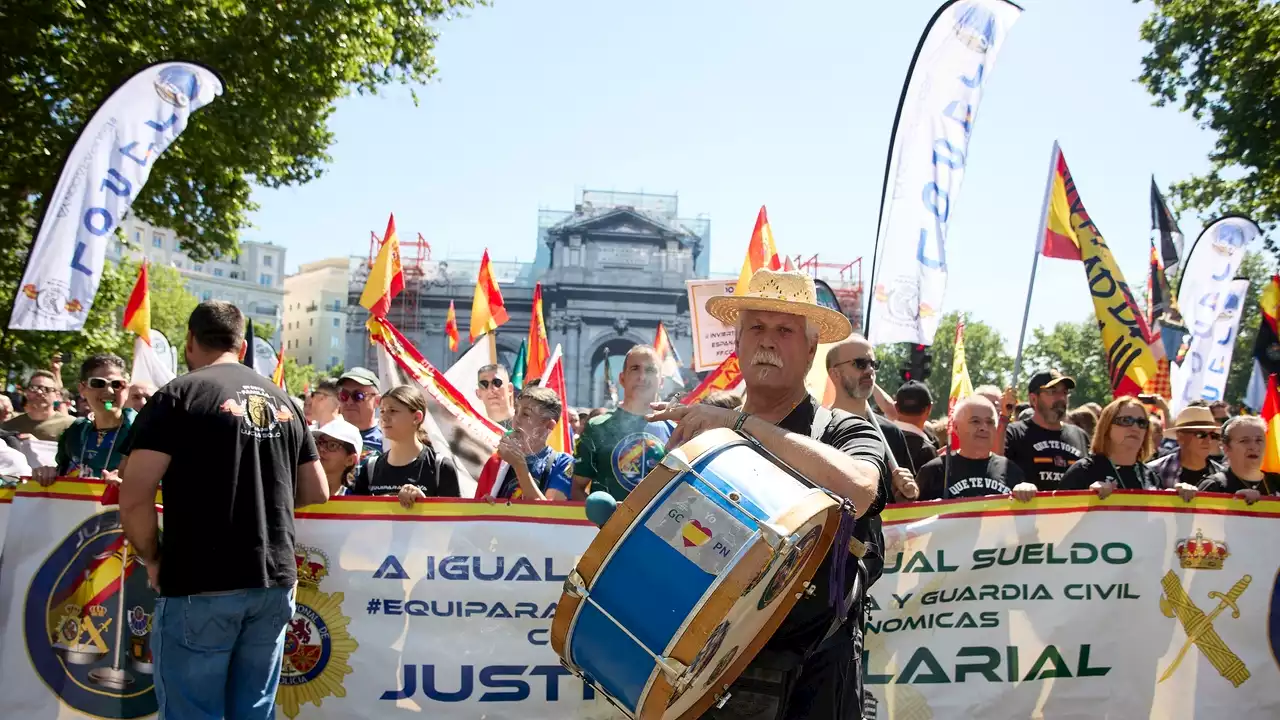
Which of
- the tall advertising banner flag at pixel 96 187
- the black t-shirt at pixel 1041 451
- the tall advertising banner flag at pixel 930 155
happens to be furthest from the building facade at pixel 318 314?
the black t-shirt at pixel 1041 451

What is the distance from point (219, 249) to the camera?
1839cm

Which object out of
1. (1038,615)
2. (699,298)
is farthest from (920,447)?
(699,298)

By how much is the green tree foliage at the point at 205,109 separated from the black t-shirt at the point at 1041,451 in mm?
12529

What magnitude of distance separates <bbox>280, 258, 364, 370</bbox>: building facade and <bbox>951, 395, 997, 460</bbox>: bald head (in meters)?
130

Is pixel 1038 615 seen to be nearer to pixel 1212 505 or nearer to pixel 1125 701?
pixel 1125 701

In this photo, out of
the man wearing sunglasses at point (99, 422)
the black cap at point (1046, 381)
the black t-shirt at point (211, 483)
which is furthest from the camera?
the black cap at point (1046, 381)

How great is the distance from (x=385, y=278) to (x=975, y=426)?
6.76 metres

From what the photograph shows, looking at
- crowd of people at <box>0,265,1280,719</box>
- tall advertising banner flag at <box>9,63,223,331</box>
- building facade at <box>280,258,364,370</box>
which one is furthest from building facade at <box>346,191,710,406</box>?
building facade at <box>280,258,364,370</box>

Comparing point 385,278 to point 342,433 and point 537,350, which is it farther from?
point 342,433

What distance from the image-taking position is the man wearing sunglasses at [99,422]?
6.67 m

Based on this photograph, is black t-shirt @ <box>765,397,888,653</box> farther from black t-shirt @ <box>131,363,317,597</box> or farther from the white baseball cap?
the white baseball cap

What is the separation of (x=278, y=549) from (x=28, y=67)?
13.9 m

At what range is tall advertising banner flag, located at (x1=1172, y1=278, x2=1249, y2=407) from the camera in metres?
12.2

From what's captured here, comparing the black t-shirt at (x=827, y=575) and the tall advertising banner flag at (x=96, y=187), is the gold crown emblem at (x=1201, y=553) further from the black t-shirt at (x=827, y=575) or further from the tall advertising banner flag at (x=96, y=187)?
the tall advertising banner flag at (x=96, y=187)
